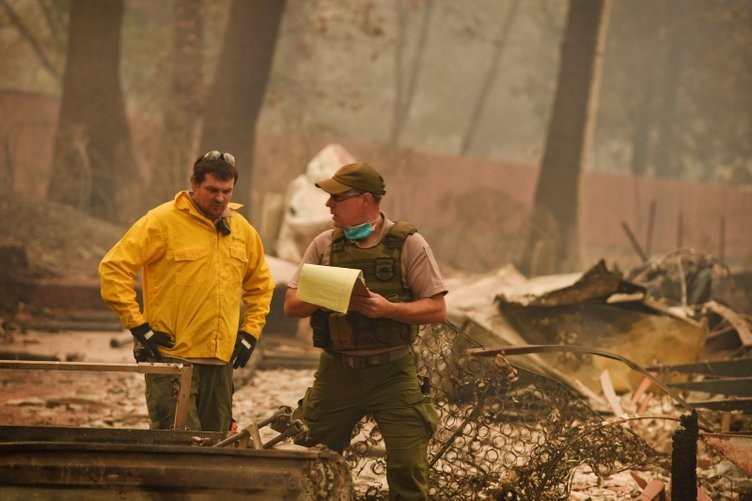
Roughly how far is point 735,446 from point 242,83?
509 inches

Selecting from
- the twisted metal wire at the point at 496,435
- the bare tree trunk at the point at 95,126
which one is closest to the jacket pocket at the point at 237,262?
the twisted metal wire at the point at 496,435

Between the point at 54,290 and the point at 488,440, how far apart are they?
882 centimetres

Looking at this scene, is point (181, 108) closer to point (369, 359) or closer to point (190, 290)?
point (190, 290)

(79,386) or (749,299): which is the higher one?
(749,299)

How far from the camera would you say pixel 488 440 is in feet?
18.5

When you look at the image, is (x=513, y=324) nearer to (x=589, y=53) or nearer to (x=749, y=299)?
(x=749, y=299)

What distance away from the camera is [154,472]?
3604mm

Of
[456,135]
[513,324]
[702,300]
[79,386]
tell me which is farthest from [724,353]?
[456,135]

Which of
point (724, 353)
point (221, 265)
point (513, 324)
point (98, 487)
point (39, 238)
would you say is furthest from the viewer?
point (39, 238)

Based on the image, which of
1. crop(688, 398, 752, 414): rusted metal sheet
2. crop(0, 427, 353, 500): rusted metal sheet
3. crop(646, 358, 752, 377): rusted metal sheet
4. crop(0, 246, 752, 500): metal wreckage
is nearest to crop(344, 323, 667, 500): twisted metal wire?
→ crop(0, 246, 752, 500): metal wreckage

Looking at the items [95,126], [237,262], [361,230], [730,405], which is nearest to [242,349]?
[237,262]

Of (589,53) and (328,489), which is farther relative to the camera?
(589,53)

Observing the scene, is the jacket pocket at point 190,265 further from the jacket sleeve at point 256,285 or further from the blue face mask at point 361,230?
the blue face mask at point 361,230

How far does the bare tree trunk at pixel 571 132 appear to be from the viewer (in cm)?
2005
